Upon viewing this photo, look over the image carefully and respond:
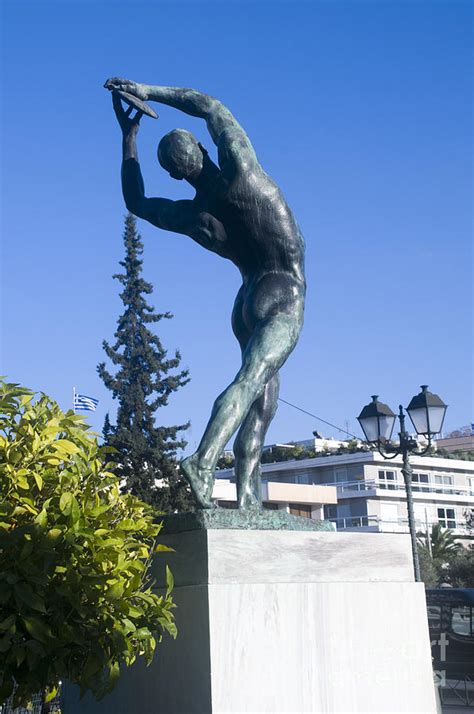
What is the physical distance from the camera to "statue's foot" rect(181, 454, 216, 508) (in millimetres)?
4902

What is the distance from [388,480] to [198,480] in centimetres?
7222

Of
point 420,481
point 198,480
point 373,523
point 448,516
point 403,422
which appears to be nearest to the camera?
point 198,480

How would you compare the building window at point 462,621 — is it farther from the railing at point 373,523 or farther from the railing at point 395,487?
the railing at point 395,487

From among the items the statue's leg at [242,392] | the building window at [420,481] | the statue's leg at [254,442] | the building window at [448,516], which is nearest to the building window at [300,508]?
the building window at [420,481]

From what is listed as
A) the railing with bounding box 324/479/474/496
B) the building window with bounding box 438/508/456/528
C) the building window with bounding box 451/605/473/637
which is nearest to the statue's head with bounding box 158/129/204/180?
the building window with bounding box 451/605/473/637

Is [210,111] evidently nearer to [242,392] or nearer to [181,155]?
[181,155]

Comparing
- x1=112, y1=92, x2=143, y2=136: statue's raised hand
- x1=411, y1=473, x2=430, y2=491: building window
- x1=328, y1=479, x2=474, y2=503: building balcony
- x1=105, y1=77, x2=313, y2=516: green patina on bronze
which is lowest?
x1=105, y1=77, x2=313, y2=516: green patina on bronze

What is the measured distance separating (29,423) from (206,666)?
1392mm

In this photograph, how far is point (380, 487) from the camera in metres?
73.1

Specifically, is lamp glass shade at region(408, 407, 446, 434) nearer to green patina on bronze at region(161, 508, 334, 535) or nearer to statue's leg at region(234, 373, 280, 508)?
statue's leg at region(234, 373, 280, 508)

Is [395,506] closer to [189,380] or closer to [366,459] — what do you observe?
[366,459]

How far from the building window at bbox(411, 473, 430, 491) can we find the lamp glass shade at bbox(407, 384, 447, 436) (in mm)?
65287

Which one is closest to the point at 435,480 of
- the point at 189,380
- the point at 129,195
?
the point at 189,380

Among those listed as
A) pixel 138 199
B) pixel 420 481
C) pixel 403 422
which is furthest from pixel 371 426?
pixel 420 481
